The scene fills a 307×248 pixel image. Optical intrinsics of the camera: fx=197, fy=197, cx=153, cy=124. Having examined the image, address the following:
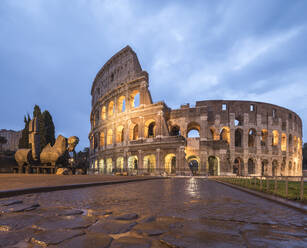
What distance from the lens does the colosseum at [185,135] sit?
26391mm

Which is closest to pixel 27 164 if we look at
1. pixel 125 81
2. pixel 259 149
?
pixel 125 81

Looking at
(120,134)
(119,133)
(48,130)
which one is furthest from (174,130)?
(48,130)

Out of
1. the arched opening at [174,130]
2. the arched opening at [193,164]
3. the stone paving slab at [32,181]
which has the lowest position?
the arched opening at [193,164]

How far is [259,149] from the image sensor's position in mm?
30141

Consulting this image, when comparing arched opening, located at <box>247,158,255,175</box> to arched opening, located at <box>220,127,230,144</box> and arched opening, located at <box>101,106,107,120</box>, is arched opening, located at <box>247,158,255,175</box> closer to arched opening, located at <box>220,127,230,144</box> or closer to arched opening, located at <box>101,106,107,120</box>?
arched opening, located at <box>220,127,230,144</box>

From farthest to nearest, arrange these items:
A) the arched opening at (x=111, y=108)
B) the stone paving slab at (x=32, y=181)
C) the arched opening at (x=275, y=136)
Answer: the arched opening at (x=111, y=108) < the arched opening at (x=275, y=136) < the stone paving slab at (x=32, y=181)

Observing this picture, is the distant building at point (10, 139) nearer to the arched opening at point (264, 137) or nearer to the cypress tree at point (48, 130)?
the cypress tree at point (48, 130)

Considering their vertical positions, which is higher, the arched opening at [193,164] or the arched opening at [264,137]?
the arched opening at [264,137]

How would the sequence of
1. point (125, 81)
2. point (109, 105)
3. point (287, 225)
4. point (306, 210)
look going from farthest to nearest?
point (109, 105), point (125, 81), point (306, 210), point (287, 225)

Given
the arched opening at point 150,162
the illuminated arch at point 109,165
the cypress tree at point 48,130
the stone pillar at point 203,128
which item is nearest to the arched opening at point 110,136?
the illuminated arch at point 109,165

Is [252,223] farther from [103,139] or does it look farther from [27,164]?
[103,139]

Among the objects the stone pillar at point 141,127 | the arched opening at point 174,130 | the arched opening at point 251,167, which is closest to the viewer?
the stone pillar at point 141,127

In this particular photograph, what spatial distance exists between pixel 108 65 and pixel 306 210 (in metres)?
38.7

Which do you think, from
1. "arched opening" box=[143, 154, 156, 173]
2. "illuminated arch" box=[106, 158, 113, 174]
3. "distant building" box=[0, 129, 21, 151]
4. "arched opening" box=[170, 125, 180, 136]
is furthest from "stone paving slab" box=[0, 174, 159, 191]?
"distant building" box=[0, 129, 21, 151]
